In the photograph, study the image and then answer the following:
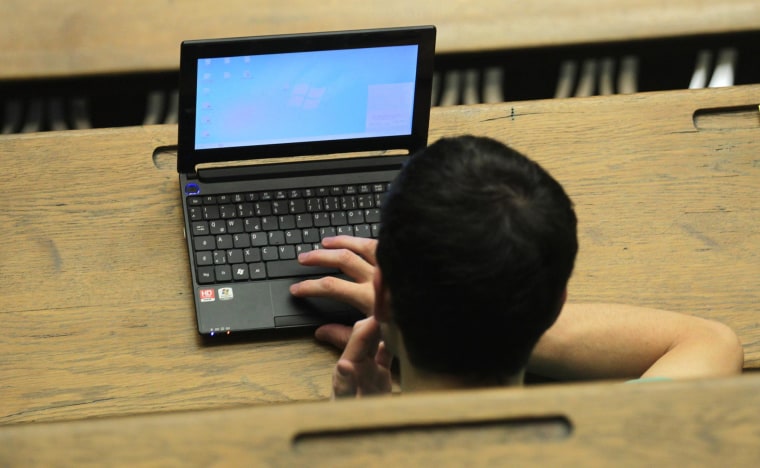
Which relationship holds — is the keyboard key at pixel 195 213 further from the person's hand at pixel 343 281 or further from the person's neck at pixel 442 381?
the person's neck at pixel 442 381

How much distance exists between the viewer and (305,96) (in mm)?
1197

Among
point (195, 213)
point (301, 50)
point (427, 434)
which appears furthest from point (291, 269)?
point (427, 434)

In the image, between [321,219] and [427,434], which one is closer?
[427,434]

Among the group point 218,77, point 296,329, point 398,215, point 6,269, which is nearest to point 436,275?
point 398,215

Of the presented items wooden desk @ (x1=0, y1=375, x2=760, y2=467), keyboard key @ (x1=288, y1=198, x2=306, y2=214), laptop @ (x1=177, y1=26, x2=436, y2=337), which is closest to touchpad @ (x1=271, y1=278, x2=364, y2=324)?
laptop @ (x1=177, y1=26, x2=436, y2=337)

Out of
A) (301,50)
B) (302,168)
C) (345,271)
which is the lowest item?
(345,271)

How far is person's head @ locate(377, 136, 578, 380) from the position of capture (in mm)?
792

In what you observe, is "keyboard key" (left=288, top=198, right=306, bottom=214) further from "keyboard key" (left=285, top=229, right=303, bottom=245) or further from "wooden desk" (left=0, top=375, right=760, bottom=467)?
"wooden desk" (left=0, top=375, right=760, bottom=467)

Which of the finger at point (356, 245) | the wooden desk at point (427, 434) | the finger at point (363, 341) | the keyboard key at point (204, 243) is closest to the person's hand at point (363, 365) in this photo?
the finger at point (363, 341)

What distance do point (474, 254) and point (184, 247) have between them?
509 mm

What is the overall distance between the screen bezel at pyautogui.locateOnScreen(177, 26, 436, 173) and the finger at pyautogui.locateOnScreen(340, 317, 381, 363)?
0.27 meters

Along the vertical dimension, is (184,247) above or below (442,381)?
above

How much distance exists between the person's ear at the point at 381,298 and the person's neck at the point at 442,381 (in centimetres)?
4

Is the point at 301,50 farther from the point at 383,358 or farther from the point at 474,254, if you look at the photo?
the point at 474,254
